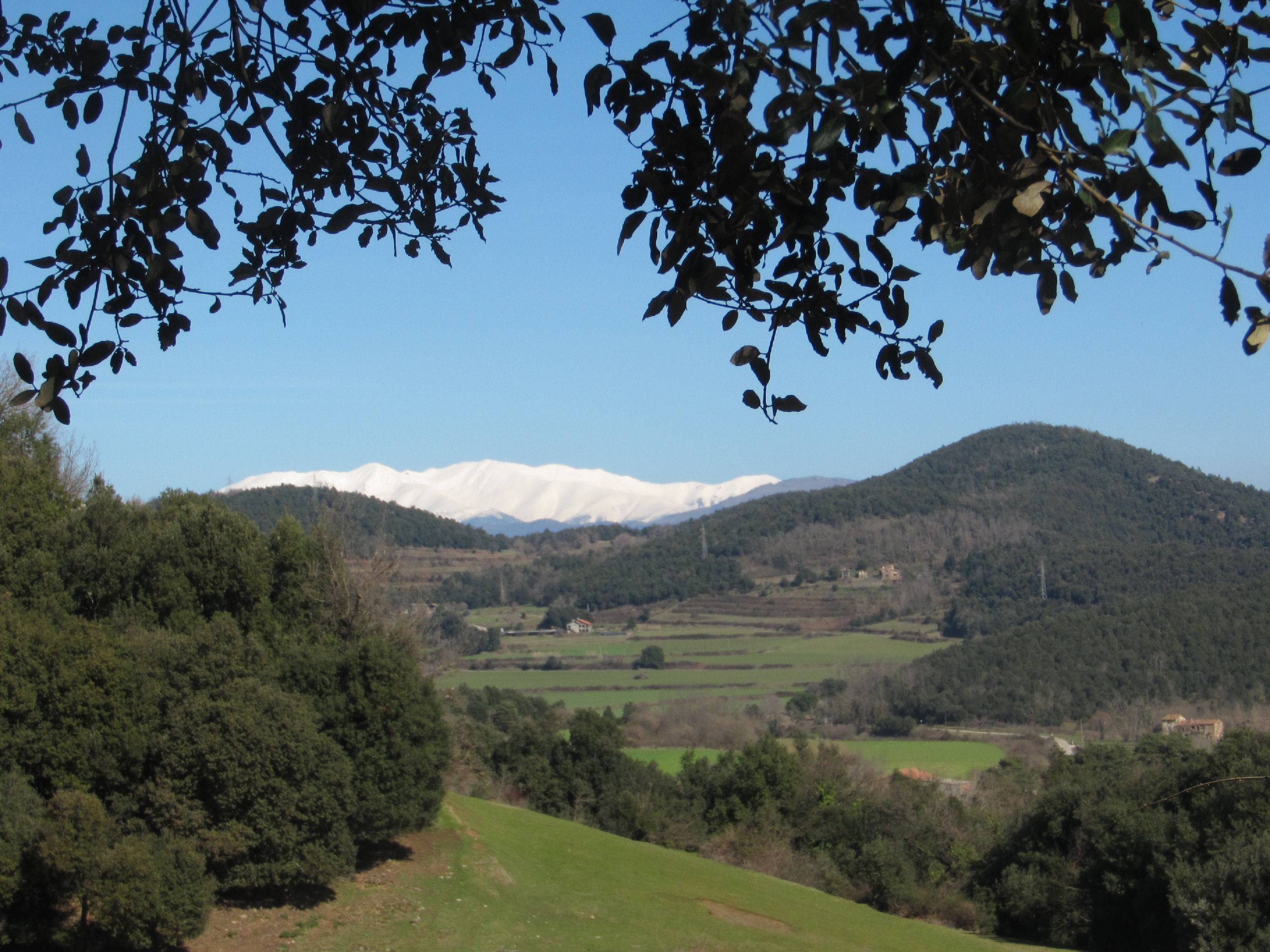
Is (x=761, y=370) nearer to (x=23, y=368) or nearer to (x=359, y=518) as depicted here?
(x=23, y=368)

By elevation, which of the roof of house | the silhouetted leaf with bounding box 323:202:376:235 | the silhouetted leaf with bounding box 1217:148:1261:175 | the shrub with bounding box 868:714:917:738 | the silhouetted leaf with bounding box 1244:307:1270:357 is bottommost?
the shrub with bounding box 868:714:917:738

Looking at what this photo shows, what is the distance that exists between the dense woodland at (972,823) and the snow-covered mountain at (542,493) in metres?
126

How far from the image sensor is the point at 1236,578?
2019 inches

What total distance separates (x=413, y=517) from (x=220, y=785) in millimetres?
59121

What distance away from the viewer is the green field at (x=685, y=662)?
159ft

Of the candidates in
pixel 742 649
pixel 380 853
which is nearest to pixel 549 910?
pixel 380 853

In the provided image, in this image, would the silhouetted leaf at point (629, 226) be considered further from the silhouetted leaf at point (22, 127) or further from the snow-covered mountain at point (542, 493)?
the snow-covered mountain at point (542, 493)

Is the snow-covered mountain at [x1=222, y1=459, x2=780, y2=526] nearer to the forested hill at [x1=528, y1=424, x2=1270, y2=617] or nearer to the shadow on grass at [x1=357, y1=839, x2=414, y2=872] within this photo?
the forested hill at [x1=528, y1=424, x2=1270, y2=617]

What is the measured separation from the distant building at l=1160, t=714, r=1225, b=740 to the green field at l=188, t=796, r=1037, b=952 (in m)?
16.9

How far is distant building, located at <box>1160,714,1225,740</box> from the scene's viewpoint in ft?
108

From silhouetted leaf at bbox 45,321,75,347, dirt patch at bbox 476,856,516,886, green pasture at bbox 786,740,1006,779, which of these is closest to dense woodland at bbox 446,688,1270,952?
green pasture at bbox 786,740,1006,779

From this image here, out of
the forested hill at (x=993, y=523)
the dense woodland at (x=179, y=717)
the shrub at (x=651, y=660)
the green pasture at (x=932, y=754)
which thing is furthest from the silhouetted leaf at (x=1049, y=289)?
the forested hill at (x=993, y=523)

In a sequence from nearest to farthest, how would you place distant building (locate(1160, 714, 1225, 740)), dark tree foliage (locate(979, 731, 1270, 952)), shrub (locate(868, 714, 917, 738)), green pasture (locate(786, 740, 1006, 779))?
dark tree foliage (locate(979, 731, 1270, 952)) → distant building (locate(1160, 714, 1225, 740)) → green pasture (locate(786, 740, 1006, 779)) → shrub (locate(868, 714, 917, 738))

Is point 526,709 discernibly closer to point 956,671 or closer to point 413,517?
point 956,671
